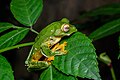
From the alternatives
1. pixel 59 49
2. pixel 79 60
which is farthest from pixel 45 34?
pixel 79 60

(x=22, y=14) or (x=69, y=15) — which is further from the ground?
(x=22, y=14)

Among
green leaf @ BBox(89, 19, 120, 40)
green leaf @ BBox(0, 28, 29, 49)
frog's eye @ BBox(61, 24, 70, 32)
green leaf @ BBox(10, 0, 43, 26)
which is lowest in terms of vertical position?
green leaf @ BBox(89, 19, 120, 40)

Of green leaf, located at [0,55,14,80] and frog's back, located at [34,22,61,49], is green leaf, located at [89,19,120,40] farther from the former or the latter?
green leaf, located at [0,55,14,80]

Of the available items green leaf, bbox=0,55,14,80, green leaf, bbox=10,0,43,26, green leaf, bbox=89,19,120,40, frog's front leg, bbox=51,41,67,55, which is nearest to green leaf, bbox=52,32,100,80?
frog's front leg, bbox=51,41,67,55

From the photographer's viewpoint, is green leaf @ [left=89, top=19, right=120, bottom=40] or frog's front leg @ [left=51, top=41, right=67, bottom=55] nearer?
frog's front leg @ [left=51, top=41, right=67, bottom=55]

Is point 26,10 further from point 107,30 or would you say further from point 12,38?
point 107,30

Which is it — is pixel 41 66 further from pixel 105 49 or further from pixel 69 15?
pixel 69 15

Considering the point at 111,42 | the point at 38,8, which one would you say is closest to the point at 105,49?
the point at 111,42

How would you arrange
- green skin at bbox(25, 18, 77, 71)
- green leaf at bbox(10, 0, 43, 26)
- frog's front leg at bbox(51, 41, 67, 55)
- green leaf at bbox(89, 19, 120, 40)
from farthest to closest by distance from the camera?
green leaf at bbox(89, 19, 120, 40), green leaf at bbox(10, 0, 43, 26), green skin at bbox(25, 18, 77, 71), frog's front leg at bbox(51, 41, 67, 55)
